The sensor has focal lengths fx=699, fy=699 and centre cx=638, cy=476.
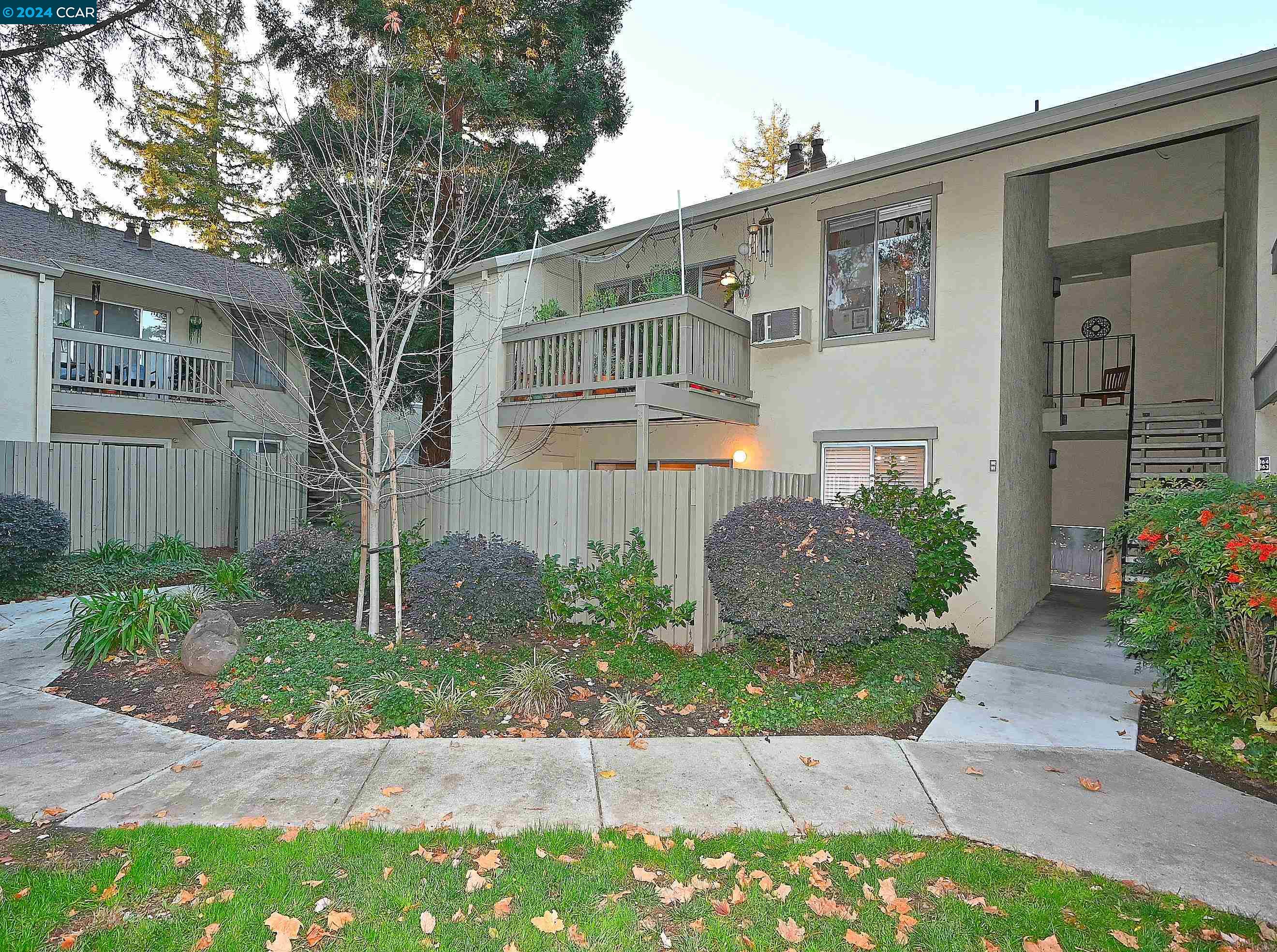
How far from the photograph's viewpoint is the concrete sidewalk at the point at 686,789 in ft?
12.2

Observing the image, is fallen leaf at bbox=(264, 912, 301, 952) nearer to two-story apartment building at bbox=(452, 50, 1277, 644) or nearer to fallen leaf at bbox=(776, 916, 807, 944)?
fallen leaf at bbox=(776, 916, 807, 944)

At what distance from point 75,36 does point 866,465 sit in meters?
11.5

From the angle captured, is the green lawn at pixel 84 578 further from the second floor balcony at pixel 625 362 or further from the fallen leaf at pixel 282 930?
the fallen leaf at pixel 282 930

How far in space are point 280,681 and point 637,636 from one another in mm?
3363

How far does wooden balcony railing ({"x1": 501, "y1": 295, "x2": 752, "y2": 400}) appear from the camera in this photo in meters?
9.45

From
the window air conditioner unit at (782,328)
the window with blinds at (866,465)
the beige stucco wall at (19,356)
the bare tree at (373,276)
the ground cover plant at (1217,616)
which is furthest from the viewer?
the beige stucco wall at (19,356)

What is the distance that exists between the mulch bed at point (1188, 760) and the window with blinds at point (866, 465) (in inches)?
153

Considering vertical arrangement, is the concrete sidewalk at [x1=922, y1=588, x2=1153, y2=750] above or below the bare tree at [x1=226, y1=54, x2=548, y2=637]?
below

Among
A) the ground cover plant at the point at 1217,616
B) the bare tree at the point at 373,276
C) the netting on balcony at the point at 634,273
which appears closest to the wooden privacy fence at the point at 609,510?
the bare tree at the point at 373,276

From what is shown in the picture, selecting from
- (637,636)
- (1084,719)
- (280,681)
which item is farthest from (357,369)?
(1084,719)

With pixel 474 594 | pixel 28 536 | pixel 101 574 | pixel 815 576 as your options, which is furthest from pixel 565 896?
pixel 101 574

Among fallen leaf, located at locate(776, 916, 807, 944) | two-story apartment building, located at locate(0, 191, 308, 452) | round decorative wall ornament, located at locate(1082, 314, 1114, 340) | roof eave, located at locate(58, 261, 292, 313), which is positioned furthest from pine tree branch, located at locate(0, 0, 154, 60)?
round decorative wall ornament, located at locate(1082, 314, 1114, 340)

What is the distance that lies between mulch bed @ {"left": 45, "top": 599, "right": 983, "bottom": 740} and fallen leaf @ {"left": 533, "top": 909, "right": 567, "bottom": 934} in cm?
219

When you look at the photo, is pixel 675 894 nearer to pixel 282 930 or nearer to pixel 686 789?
pixel 686 789
